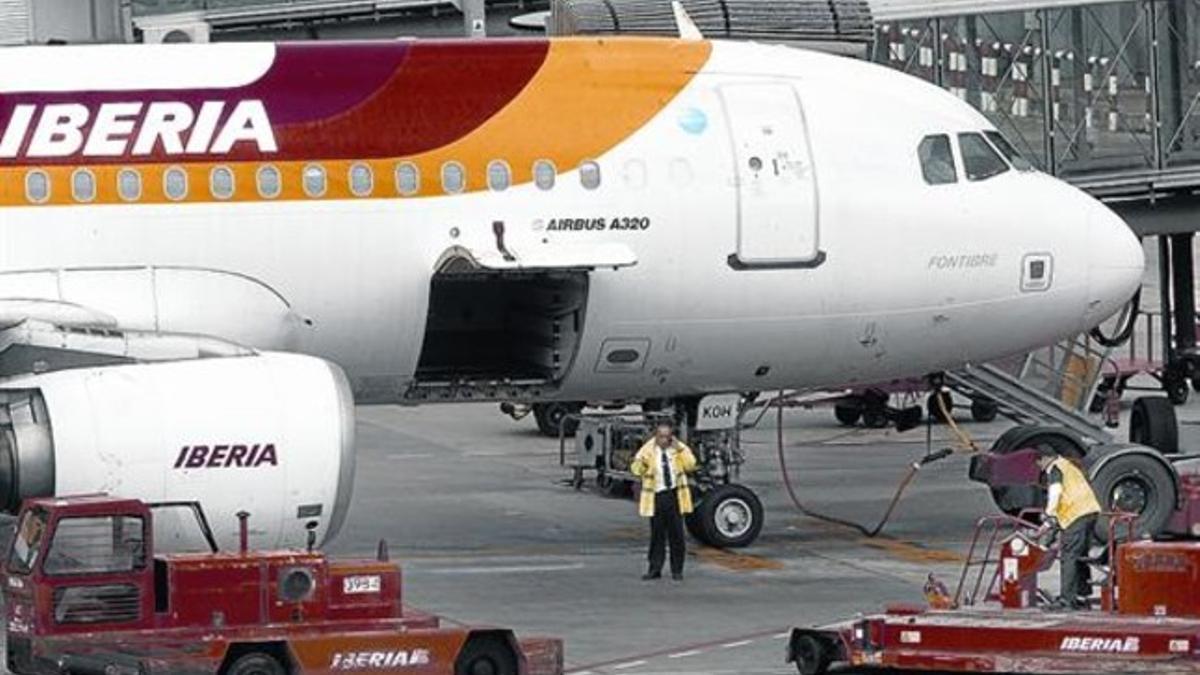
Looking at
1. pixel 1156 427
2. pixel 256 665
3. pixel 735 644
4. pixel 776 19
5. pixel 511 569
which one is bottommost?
pixel 735 644

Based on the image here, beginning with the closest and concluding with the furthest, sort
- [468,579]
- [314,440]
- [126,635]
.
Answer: [126,635] → [314,440] → [468,579]

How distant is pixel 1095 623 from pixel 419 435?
26.7 metres

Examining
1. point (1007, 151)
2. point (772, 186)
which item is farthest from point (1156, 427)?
point (772, 186)

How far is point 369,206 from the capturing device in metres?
27.0

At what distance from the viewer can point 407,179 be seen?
89.1 ft

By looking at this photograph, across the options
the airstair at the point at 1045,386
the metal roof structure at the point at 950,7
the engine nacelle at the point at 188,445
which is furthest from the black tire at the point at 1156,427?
the engine nacelle at the point at 188,445

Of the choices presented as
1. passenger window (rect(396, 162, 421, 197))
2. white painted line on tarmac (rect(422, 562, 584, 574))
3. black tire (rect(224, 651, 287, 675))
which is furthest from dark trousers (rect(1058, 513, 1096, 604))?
passenger window (rect(396, 162, 421, 197))

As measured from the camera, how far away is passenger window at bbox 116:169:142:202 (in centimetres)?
2636

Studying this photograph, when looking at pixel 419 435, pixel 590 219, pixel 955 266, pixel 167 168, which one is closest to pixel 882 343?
pixel 955 266

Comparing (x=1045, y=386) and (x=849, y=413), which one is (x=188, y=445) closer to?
(x=1045, y=386)

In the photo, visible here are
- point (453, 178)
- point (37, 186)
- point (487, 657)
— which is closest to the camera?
point (487, 657)

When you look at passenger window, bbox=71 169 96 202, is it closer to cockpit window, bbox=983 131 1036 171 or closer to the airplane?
the airplane

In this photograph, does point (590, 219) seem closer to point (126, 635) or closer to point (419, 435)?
point (126, 635)

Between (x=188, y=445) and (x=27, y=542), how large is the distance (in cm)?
192
